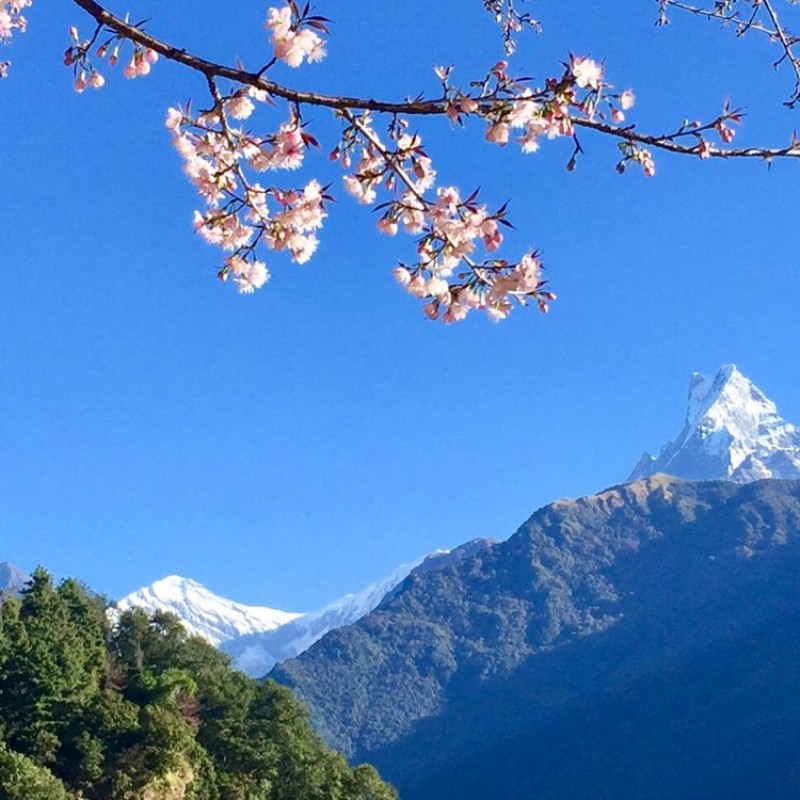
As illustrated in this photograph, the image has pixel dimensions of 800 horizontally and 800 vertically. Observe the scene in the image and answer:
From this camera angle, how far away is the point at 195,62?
2988 mm

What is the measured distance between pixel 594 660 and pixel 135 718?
392 feet

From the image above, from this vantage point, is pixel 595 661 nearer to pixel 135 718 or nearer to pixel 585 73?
pixel 135 718

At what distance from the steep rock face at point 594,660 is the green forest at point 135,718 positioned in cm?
7605

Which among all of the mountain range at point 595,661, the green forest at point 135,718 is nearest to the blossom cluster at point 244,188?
the green forest at point 135,718

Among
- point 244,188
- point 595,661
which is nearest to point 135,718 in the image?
point 244,188

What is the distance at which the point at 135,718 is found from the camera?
1107 inches

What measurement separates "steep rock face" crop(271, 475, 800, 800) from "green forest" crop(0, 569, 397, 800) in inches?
2994

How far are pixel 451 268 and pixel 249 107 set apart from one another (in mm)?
885

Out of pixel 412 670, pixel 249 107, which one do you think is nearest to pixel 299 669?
pixel 412 670

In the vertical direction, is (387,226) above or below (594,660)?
below

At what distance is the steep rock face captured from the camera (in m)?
110

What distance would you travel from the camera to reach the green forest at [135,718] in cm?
2703

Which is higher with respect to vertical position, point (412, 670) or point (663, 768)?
point (412, 670)

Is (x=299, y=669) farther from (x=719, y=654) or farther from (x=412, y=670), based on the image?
(x=719, y=654)
